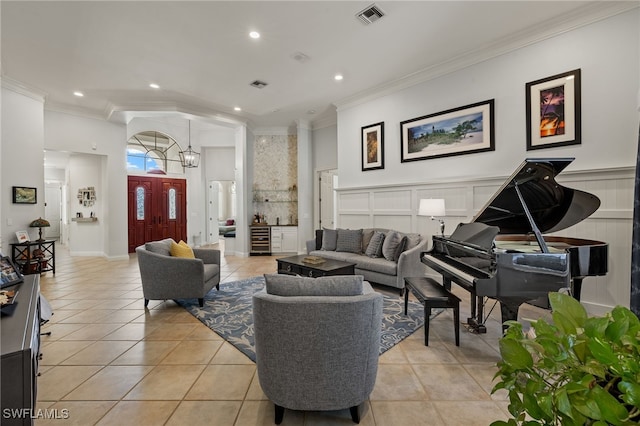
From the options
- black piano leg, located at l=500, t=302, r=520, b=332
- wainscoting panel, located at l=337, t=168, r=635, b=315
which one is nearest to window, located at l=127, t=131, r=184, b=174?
wainscoting panel, located at l=337, t=168, r=635, b=315

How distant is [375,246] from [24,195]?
6552mm

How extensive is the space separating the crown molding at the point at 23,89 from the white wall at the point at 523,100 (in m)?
6.40

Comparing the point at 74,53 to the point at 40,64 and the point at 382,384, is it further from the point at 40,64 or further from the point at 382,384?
the point at 382,384

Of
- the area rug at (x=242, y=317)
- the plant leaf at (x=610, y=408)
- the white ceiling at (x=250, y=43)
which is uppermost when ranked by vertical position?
the white ceiling at (x=250, y=43)

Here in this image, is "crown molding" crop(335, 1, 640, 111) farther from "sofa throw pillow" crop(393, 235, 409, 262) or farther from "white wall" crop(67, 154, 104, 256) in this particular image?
"white wall" crop(67, 154, 104, 256)

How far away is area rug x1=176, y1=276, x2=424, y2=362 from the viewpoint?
278cm

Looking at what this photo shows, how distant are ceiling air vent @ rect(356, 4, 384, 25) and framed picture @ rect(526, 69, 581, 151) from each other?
227 centimetres

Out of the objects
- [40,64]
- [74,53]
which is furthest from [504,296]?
[40,64]

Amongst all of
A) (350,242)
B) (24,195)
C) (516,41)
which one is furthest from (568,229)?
(24,195)

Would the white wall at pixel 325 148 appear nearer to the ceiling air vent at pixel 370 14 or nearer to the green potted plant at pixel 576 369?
the ceiling air vent at pixel 370 14

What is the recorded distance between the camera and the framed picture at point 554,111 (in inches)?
135

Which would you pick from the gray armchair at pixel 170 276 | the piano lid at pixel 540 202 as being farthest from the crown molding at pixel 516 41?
the gray armchair at pixel 170 276

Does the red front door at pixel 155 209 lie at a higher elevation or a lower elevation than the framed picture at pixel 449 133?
lower

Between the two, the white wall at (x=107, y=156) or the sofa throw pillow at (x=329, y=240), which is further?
the white wall at (x=107, y=156)
